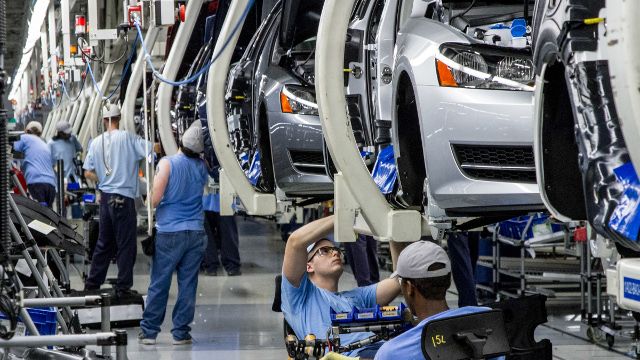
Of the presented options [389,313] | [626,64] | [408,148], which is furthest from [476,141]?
[626,64]

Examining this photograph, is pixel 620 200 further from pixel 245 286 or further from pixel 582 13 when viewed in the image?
pixel 245 286

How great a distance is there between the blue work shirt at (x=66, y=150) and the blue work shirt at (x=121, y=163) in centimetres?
466

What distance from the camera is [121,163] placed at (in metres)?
10.8

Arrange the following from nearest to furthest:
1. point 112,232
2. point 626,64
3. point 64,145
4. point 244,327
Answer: point 626,64 → point 244,327 → point 112,232 → point 64,145

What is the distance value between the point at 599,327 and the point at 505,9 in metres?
2.80

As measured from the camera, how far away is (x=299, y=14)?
8.88 meters

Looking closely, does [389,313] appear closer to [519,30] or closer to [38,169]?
[519,30]

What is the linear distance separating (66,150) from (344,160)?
10.1 m

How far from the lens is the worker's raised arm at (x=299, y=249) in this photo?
5.52m

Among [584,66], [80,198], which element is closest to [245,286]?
[80,198]

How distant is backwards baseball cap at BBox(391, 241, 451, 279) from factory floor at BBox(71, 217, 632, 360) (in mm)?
4117

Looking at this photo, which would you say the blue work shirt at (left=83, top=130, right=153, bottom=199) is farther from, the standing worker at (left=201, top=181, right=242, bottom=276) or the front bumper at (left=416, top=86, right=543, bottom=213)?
the front bumper at (left=416, top=86, right=543, bottom=213)

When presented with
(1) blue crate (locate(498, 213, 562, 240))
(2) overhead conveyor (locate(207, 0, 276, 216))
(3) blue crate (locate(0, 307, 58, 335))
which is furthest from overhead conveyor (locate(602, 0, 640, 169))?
(1) blue crate (locate(498, 213, 562, 240))

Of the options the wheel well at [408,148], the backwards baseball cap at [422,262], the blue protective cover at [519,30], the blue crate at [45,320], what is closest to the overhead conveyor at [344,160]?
the wheel well at [408,148]
